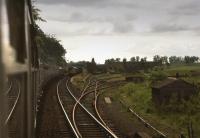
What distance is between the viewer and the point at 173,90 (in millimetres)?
29156

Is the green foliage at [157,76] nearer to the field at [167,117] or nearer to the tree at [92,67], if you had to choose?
the field at [167,117]

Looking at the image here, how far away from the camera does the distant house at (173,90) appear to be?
95.5 ft

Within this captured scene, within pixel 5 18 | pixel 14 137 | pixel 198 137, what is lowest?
pixel 198 137

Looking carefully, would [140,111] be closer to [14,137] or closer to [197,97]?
[197,97]

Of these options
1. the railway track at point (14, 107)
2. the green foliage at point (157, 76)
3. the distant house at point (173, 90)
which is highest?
the railway track at point (14, 107)

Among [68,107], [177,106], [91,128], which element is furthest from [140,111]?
[91,128]

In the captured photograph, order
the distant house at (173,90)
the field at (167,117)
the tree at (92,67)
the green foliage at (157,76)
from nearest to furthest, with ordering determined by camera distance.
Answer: the field at (167,117) → the distant house at (173,90) → the green foliage at (157,76) → the tree at (92,67)

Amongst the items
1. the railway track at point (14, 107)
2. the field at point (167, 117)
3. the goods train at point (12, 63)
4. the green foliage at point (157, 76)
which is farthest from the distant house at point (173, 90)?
the railway track at point (14, 107)

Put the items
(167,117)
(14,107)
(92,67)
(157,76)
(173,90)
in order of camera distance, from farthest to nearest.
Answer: (92,67)
(157,76)
(173,90)
(167,117)
(14,107)

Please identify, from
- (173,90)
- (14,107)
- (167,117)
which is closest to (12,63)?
→ (14,107)

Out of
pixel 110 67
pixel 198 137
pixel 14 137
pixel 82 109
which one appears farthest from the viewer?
pixel 110 67

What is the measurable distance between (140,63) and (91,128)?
76.9 meters

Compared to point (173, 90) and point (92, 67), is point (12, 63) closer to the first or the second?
point (173, 90)

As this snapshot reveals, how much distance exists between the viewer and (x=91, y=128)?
18.6m
